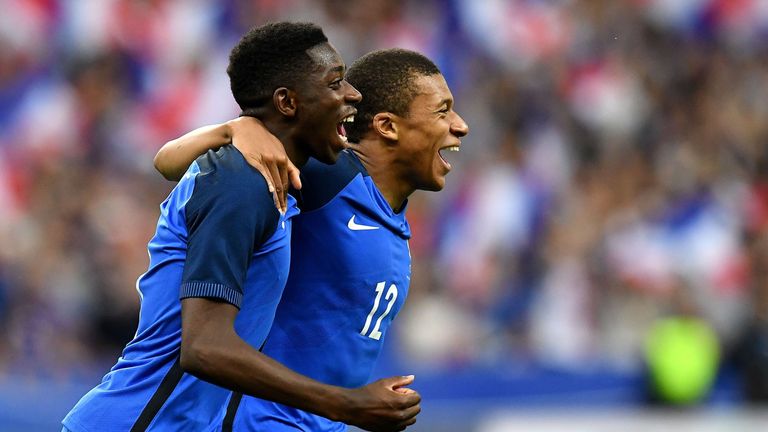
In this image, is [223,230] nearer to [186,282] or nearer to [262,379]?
[186,282]

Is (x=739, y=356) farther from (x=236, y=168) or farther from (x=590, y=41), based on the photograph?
(x=236, y=168)

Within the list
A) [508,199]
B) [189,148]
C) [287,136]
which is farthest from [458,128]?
[508,199]

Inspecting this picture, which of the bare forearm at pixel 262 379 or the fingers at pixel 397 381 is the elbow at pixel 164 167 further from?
the fingers at pixel 397 381

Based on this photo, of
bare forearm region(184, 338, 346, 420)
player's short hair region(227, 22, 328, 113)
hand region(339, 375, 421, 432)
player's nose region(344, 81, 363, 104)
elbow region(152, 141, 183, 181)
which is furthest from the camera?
elbow region(152, 141, 183, 181)

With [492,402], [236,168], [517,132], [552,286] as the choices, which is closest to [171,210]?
[236,168]

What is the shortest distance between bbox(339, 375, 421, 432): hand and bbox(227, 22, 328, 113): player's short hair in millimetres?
997

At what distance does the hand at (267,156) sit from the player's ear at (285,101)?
0.27 ft

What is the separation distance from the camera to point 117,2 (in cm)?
1171

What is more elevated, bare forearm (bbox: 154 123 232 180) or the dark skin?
bare forearm (bbox: 154 123 232 180)

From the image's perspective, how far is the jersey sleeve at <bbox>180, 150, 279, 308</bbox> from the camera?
11.7 feet

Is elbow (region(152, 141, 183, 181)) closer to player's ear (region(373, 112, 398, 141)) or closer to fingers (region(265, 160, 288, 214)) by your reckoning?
fingers (region(265, 160, 288, 214))

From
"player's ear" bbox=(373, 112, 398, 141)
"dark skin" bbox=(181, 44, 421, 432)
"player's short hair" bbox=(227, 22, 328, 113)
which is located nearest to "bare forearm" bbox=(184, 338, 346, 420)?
"dark skin" bbox=(181, 44, 421, 432)

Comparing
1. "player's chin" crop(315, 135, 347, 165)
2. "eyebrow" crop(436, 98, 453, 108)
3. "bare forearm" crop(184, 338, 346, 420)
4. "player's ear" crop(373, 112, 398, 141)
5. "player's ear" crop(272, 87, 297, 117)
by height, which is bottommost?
"bare forearm" crop(184, 338, 346, 420)

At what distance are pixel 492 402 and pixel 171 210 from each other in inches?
244
